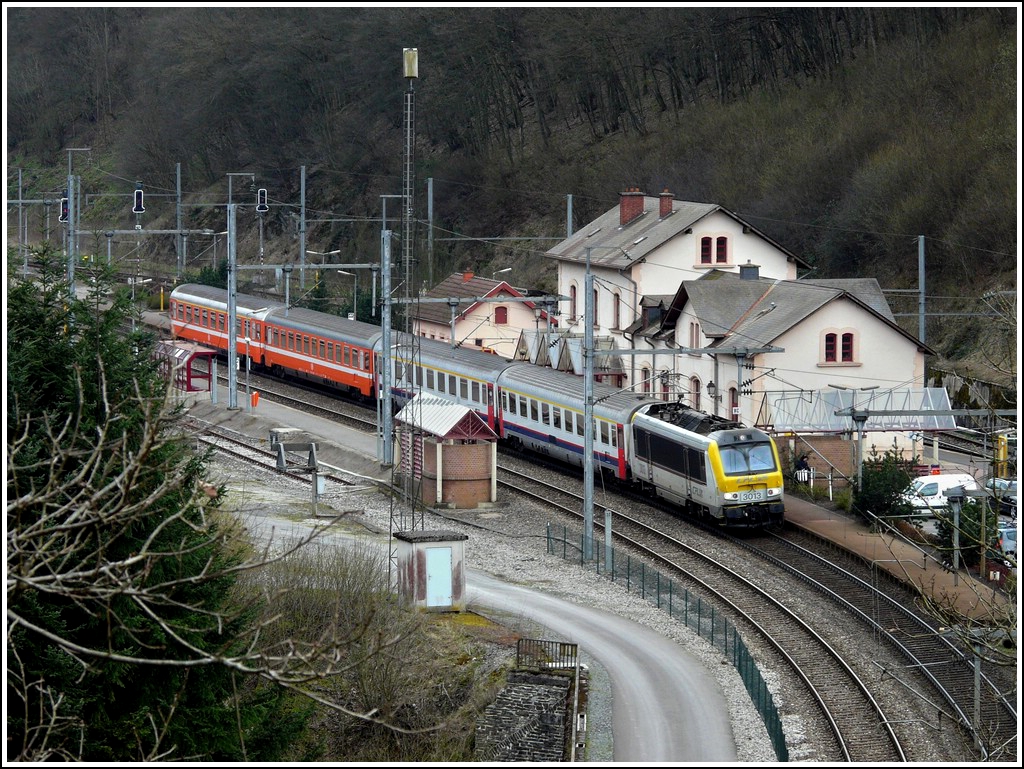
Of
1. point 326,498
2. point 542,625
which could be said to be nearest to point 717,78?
point 326,498

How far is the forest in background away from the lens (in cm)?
5903

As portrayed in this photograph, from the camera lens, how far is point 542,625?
2709 centimetres

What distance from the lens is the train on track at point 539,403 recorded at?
33.2 m

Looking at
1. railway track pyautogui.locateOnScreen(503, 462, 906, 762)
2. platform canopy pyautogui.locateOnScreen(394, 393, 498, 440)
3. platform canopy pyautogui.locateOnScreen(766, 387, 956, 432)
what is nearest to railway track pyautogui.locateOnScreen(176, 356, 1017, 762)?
railway track pyautogui.locateOnScreen(503, 462, 906, 762)

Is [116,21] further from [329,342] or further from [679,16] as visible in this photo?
[329,342]

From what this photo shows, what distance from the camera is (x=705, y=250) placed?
54.1 m

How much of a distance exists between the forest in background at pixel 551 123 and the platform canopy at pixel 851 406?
29.5 feet

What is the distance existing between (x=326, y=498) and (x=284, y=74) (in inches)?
2504

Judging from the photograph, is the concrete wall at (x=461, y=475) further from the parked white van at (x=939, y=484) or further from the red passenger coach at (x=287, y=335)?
the red passenger coach at (x=287, y=335)

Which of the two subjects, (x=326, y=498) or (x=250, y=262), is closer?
(x=326, y=498)

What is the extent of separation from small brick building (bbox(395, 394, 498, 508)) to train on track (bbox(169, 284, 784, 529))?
66.2 inches

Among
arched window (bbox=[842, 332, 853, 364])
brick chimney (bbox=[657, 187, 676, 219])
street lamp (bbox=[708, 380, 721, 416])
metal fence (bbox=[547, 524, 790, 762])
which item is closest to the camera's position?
metal fence (bbox=[547, 524, 790, 762])

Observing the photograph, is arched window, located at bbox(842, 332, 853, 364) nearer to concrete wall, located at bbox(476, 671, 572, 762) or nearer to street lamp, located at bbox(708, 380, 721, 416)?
street lamp, located at bbox(708, 380, 721, 416)

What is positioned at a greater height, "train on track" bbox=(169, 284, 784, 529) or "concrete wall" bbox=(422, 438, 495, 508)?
"train on track" bbox=(169, 284, 784, 529)
